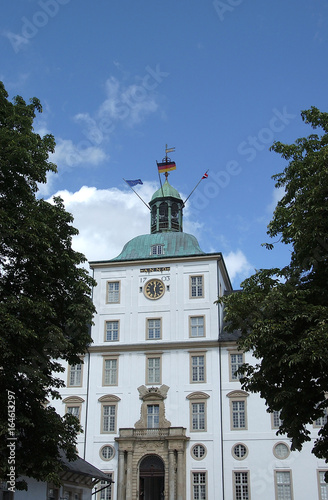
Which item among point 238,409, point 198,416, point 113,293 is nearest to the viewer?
point 238,409

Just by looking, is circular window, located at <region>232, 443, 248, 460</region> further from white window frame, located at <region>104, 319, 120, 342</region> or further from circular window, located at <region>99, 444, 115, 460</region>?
white window frame, located at <region>104, 319, 120, 342</region>

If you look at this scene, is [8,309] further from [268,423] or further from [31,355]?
[268,423]

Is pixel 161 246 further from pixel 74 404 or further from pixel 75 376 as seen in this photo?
pixel 74 404

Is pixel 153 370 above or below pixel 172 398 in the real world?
above

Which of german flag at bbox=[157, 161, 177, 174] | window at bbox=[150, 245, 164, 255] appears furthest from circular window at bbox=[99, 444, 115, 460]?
german flag at bbox=[157, 161, 177, 174]

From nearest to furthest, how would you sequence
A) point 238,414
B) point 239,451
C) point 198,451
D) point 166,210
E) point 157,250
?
point 239,451 < point 198,451 < point 238,414 < point 157,250 < point 166,210

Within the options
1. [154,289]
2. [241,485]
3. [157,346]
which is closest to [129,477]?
[241,485]

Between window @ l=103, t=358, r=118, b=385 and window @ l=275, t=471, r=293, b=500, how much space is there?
40.3 feet

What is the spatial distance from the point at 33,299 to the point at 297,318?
7211 millimetres

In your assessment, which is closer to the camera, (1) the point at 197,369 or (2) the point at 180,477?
(2) the point at 180,477

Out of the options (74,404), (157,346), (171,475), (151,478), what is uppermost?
(157,346)

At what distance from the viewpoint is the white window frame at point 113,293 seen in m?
45.3

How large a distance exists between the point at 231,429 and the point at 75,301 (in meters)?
24.6

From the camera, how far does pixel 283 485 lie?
125 feet
